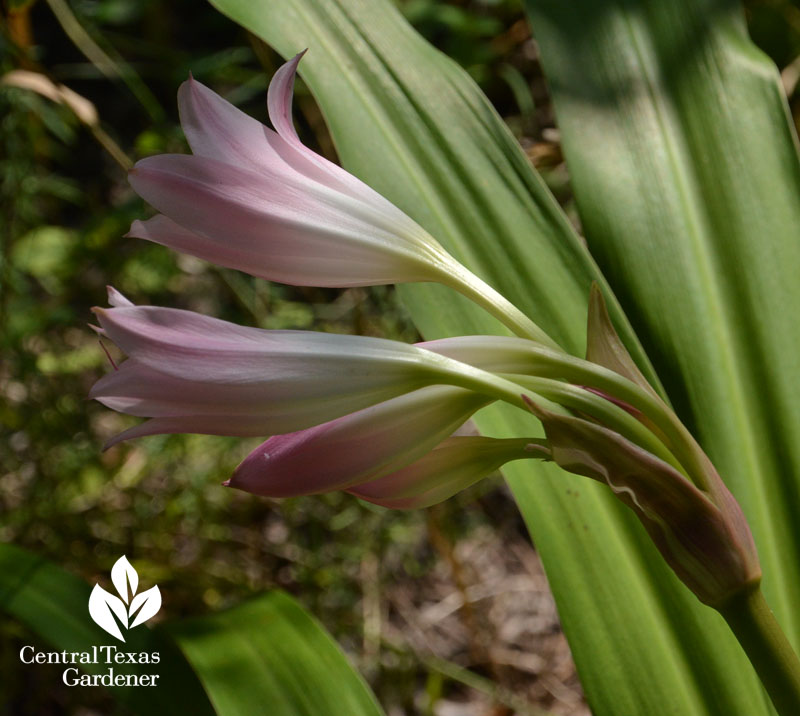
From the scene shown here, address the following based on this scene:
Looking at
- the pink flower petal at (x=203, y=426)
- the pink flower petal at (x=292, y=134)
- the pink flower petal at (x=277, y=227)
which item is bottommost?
the pink flower petal at (x=203, y=426)

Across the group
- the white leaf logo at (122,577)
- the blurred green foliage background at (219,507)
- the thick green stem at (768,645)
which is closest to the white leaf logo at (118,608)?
the white leaf logo at (122,577)

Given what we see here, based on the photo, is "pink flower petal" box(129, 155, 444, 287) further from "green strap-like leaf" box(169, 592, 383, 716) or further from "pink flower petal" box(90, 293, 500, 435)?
"green strap-like leaf" box(169, 592, 383, 716)

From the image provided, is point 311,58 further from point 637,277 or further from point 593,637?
point 593,637

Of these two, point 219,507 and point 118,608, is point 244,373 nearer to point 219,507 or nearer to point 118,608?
point 118,608

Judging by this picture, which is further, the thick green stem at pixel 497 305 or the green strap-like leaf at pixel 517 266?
the green strap-like leaf at pixel 517 266

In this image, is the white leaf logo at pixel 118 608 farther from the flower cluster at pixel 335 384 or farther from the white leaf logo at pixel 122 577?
the flower cluster at pixel 335 384

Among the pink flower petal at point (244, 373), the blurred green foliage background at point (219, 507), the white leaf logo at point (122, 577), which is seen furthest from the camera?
the blurred green foliage background at point (219, 507)
